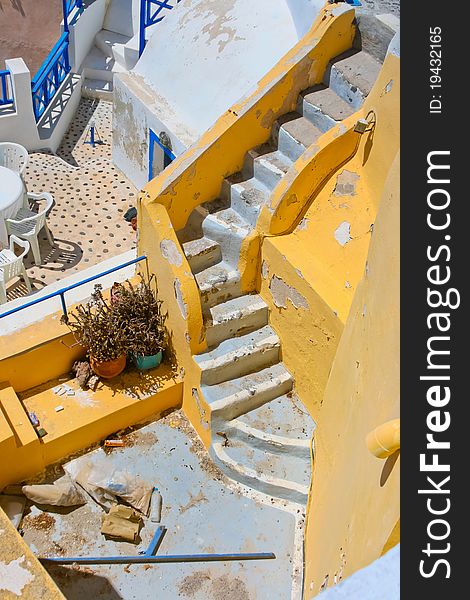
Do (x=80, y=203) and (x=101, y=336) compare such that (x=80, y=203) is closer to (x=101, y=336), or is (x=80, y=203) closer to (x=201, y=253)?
(x=201, y=253)

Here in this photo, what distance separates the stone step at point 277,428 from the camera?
670 cm

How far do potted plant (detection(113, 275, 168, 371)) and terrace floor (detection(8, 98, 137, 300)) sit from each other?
2.96m

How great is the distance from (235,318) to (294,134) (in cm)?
211

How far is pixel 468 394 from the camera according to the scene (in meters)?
2.86

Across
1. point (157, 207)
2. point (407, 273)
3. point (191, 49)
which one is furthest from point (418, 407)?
point (191, 49)

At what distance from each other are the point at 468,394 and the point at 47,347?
4970 millimetres

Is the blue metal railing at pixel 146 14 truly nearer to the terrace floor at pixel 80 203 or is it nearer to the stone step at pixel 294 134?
the terrace floor at pixel 80 203

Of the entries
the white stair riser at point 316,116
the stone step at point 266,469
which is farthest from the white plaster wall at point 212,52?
the stone step at point 266,469

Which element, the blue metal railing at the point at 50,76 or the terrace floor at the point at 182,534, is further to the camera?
the blue metal railing at the point at 50,76

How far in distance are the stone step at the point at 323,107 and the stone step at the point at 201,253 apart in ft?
5.71

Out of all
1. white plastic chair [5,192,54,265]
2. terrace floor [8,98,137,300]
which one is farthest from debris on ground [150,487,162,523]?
white plastic chair [5,192,54,265]

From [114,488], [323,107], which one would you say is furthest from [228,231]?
[114,488]

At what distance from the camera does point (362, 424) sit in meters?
4.16

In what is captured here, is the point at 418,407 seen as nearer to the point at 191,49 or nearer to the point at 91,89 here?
the point at 191,49
